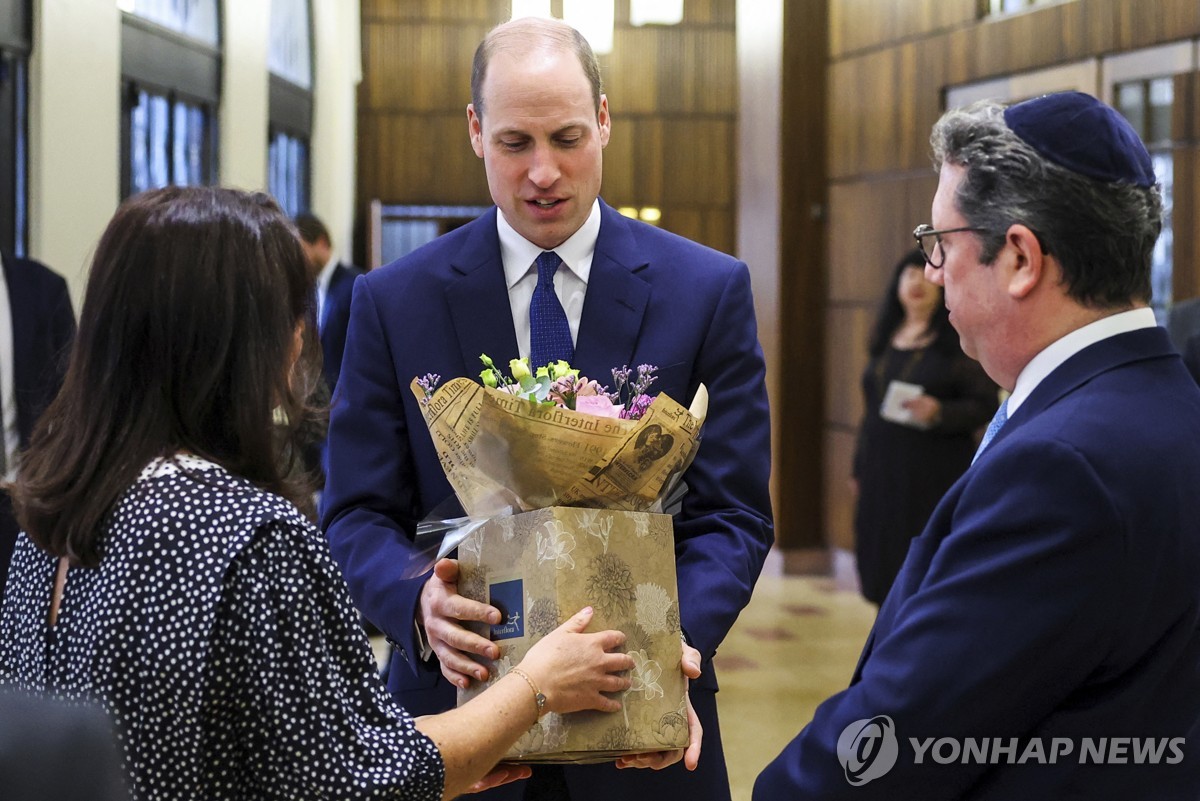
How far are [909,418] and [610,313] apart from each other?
11.3ft

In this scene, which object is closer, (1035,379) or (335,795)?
(335,795)

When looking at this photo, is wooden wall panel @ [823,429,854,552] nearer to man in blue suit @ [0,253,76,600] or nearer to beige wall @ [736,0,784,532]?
beige wall @ [736,0,784,532]

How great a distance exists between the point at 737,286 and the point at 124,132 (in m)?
6.72

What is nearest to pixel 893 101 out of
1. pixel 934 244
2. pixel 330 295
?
pixel 330 295

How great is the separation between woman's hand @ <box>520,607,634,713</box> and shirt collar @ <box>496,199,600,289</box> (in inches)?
25.9

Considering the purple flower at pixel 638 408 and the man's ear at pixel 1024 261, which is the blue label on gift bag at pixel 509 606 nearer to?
the purple flower at pixel 638 408

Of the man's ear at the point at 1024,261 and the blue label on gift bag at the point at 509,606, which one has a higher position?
the man's ear at the point at 1024,261

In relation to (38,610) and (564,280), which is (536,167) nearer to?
(564,280)

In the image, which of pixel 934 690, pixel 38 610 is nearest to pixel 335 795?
pixel 38 610

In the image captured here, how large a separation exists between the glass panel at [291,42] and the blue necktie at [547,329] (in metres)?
9.59

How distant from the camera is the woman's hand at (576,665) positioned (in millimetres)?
1476

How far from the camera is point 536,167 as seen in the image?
6.33 ft

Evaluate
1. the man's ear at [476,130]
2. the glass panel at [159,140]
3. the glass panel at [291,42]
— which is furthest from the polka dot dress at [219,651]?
the glass panel at [291,42]

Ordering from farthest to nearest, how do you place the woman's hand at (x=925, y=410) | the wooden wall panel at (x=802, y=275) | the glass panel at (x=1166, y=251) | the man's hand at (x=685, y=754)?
1. the wooden wall panel at (x=802, y=275)
2. the glass panel at (x=1166, y=251)
3. the woman's hand at (x=925, y=410)
4. the man's hand at (x=685, y=754)
